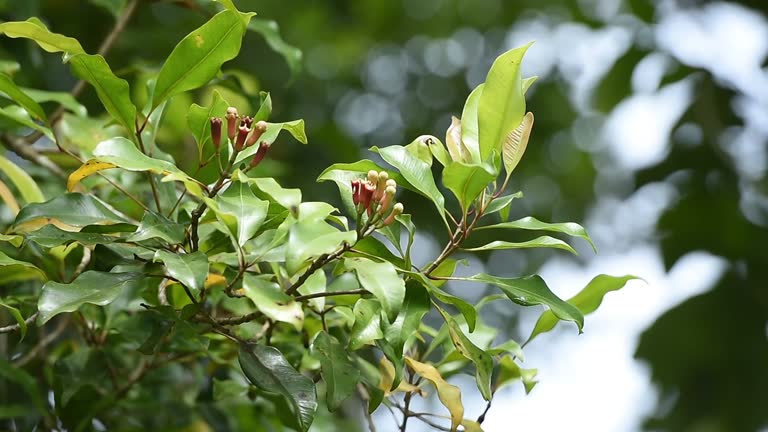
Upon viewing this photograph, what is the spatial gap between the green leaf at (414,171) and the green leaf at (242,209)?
10 centimetres

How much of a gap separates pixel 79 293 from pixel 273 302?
14 centimetres

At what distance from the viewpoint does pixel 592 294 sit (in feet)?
2.64

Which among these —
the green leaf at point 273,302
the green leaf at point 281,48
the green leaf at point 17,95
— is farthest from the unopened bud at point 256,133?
the green leaf at point 281,48

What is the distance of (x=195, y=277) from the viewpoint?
611 millimetres

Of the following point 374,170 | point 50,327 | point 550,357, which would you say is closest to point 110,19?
point 50,327

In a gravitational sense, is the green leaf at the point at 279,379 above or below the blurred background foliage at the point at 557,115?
above

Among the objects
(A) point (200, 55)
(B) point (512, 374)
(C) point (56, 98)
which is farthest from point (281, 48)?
(B) point (512, 374)

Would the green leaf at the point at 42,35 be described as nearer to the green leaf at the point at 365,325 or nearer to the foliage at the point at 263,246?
the foliage at the point at 263,246

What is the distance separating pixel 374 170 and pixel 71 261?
12.5 inches

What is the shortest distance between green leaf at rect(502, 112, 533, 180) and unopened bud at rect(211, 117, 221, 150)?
21 centimetres

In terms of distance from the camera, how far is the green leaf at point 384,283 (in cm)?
59

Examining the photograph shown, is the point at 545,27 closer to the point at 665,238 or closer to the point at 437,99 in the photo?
the point at 437,99

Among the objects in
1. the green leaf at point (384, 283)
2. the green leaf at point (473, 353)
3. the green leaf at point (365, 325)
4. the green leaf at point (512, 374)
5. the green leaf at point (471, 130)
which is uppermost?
the green leaf at point (471, 130)

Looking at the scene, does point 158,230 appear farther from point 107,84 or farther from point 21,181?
point 21,181
